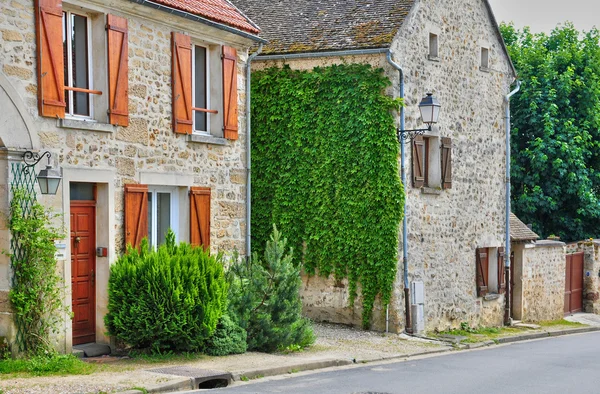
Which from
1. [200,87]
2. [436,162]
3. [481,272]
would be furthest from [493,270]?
[200,87]

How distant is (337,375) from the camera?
11.8 meters

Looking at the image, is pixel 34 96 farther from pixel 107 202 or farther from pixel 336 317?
pixel 336 317

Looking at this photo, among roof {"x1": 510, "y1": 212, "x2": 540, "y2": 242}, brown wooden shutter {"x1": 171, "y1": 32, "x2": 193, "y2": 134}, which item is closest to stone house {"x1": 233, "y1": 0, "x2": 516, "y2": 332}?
roof {"x1": 510, "y1": 212, "x2": 540, "y2": 242}

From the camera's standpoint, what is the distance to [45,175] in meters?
11.0

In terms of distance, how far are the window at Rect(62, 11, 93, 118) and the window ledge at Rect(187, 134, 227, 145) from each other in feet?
6.55

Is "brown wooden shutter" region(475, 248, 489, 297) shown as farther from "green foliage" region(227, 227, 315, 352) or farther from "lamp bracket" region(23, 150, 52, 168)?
"lamp bracket" region(23, 150, 52, 168)

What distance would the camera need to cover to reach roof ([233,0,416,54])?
17.3m

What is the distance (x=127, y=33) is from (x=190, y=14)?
4.15 ft

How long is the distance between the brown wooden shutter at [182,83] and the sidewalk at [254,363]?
12.4 feet

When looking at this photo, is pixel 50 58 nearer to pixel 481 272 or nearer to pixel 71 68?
pixel 71 68

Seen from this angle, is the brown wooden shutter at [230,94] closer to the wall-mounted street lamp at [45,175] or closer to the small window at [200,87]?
the small window at [200,87]

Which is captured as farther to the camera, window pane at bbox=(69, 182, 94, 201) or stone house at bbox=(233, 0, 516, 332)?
stone house at bbox=(233, 0, 516, 332)

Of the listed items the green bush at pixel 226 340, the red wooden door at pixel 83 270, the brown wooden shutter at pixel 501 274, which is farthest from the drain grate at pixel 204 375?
the brown wooden shutter at pixel 501 274

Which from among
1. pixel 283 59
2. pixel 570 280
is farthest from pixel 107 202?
pixel 570 280
